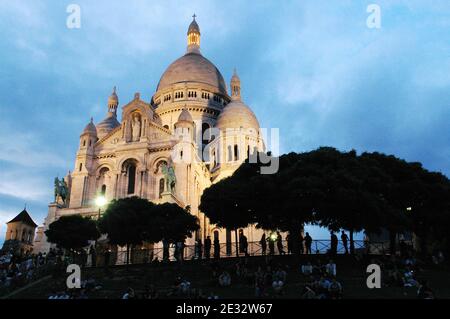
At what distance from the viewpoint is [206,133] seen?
72750mm

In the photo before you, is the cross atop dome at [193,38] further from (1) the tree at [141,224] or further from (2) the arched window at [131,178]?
(1) the tree at [141,224]

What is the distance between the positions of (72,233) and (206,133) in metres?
38.3

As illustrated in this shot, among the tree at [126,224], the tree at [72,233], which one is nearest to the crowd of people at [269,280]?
the tree at [126,224]

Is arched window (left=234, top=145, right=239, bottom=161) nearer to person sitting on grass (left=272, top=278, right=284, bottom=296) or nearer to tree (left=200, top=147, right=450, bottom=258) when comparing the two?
tree (left=200, top=147, right=450, bottom=258)

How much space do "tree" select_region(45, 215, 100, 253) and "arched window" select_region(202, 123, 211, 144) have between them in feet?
117

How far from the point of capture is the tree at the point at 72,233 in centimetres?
3697

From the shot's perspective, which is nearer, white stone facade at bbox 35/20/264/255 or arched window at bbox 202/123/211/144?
white stone facade at bbox 35/20/264/255

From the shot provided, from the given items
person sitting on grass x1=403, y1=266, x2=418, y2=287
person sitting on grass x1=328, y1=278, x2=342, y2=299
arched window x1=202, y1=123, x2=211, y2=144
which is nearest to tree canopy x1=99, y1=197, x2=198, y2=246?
person sitting on grass x1=403, y1=266, x2=418, y2=287

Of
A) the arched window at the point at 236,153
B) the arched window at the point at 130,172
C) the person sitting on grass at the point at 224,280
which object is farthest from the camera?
the arched window at the point at 236,153

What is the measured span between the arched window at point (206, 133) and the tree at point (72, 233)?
3569 cm

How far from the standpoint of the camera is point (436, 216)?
3378 cm

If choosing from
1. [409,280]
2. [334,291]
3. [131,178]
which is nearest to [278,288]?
[334,291]

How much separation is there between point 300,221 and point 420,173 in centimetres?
1297

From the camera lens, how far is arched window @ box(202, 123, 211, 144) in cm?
7198
